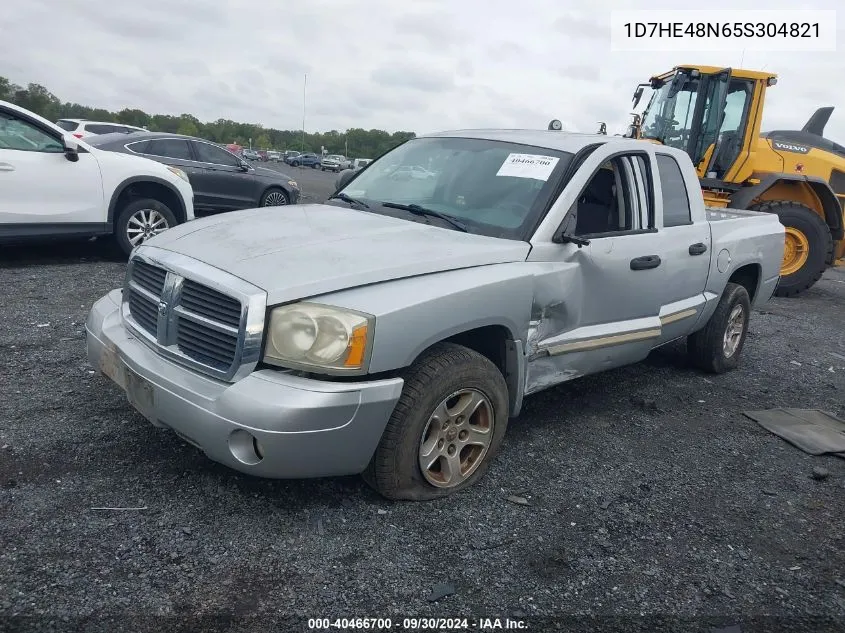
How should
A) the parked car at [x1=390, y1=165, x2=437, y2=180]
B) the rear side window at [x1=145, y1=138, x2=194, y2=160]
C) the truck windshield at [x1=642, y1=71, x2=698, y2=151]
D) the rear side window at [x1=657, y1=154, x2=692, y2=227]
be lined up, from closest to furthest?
1. the parked car at [x1=390, y1=165, x2=437, y2=180]
2. the rear side window at [x1=657, y1=154, x2=692, y2=227]
3. the truck windshield at [x1=642, y1=71, x2=698, y2=151]
4. the rear side window at [x1=145, y1=138, x2=194, y2=160]

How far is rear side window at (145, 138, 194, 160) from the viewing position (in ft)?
33.7

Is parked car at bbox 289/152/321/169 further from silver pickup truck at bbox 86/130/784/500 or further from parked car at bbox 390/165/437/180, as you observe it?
silver pickup truck at bbox 86/130/784/500

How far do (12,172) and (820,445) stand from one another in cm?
719

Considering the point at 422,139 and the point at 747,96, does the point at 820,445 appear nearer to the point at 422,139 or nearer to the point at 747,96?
the point at 422,139

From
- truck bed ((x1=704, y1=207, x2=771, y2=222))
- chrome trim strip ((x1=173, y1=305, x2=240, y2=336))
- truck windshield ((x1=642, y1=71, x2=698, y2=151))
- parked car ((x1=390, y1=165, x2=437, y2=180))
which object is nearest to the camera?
chrome trim strip ((x1=173, y1=305, x2=240, y2=336))

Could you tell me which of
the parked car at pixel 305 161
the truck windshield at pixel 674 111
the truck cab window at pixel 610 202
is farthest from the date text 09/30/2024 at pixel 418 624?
the parked car at pixel 305 161

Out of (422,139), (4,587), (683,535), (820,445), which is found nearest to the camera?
(4,587)

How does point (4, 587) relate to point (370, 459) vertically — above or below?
below

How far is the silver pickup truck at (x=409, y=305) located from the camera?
2.59 m

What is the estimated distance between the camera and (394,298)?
2.70 metres

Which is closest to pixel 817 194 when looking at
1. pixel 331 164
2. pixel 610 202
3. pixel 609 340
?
pixel 610 202

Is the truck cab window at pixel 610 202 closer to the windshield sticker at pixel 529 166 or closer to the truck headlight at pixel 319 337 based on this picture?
the windshield sticker at pixel 529 166

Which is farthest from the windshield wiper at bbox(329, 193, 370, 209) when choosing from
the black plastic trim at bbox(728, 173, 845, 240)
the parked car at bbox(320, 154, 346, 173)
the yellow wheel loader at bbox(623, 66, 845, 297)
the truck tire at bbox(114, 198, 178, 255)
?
the parked car at bbox(320, 154, 346, 173)

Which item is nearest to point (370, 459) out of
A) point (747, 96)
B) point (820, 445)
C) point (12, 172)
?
point (820, 445)
